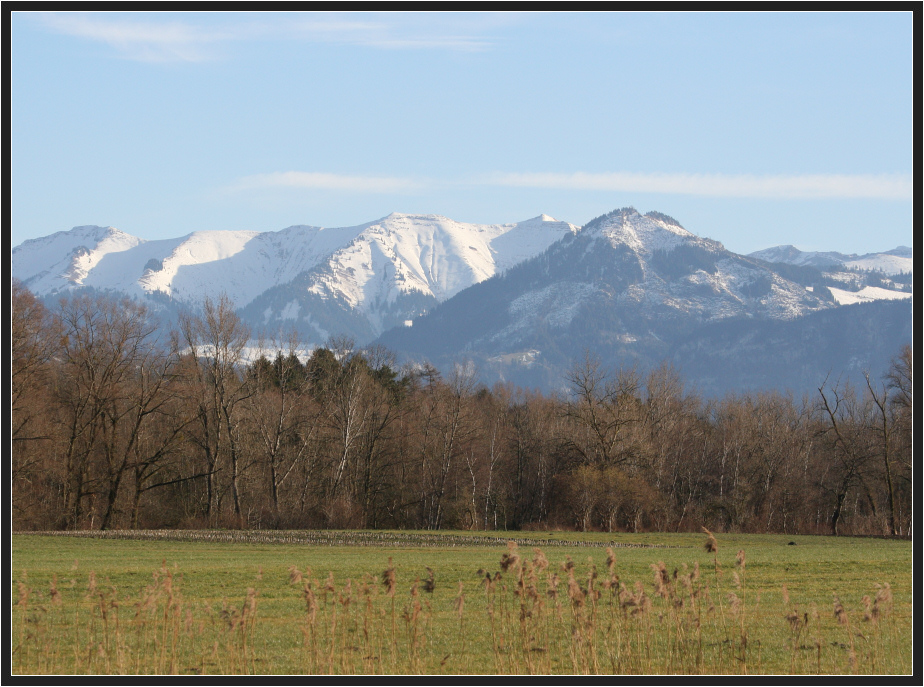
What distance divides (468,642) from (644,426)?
59666 millimetres

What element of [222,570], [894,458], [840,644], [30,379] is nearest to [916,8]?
[840,644]

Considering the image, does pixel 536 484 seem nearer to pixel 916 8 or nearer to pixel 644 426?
pixel 644 426

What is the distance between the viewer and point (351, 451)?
69.8 m

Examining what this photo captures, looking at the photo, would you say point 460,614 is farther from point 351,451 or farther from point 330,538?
point 351,451

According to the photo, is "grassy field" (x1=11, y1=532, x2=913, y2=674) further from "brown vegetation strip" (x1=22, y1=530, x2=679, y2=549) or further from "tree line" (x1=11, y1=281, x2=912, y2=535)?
"tree line" (x1=11, y1=281, x2=912, y2=535)

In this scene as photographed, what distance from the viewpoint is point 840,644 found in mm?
13203

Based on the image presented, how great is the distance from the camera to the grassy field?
404 inches

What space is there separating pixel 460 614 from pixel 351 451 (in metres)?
60.5

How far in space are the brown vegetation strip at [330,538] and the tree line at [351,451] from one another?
730cm

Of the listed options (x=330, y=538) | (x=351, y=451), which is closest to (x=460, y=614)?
(x=330, y=538)

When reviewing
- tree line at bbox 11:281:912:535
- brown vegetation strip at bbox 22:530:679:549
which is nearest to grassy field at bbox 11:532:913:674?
brown vegetation strip at bbox 22:530:679:549

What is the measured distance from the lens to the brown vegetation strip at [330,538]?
42.7m

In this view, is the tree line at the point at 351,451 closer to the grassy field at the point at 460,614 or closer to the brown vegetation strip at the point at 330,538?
the brown vegetation strip at the point at 330,538

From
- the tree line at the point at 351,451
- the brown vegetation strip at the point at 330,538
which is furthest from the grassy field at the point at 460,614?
the tree line at the point at 351,451
